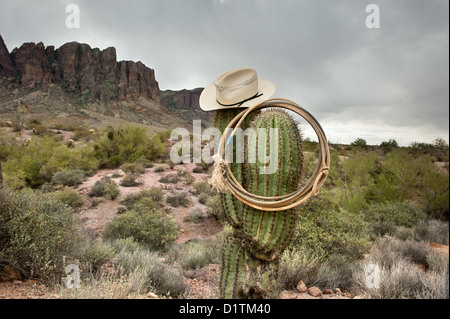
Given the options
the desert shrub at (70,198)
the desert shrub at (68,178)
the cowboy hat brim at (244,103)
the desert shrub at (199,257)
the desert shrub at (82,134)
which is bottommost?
the desert shrub at (199,257)

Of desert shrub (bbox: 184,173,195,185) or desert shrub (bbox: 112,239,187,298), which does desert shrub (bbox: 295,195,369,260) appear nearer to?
desert shrub (bbox: 112,239,187,298)

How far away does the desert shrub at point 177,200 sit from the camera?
31.4ft

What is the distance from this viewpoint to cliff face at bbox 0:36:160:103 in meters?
7.80

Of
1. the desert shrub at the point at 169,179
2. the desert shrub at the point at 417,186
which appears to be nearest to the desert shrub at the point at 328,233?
the desert shrub at the point at 417,186

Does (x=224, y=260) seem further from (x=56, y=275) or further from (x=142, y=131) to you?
(x=142, y=131)

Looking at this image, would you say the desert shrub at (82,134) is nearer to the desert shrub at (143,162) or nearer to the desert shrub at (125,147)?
the desert shrub at (125,147)

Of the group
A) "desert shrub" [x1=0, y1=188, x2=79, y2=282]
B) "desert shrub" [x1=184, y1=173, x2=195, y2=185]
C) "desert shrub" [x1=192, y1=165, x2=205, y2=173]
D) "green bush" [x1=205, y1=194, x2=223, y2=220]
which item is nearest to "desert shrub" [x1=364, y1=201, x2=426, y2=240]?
"green bush" [x1=205, y1=194, x2=223, y2=220]

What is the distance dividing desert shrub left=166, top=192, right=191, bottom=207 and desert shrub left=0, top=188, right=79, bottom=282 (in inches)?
220

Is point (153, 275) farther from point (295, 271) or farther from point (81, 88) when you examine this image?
point (81, 88)

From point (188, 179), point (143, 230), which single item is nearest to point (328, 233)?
point (143, 230)

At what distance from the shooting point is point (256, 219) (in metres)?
2.05

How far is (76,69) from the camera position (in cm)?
1447

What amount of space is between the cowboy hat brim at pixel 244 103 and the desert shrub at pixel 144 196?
6.66 meters

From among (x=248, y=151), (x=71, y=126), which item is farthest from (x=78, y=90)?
(x=248, y=151)
